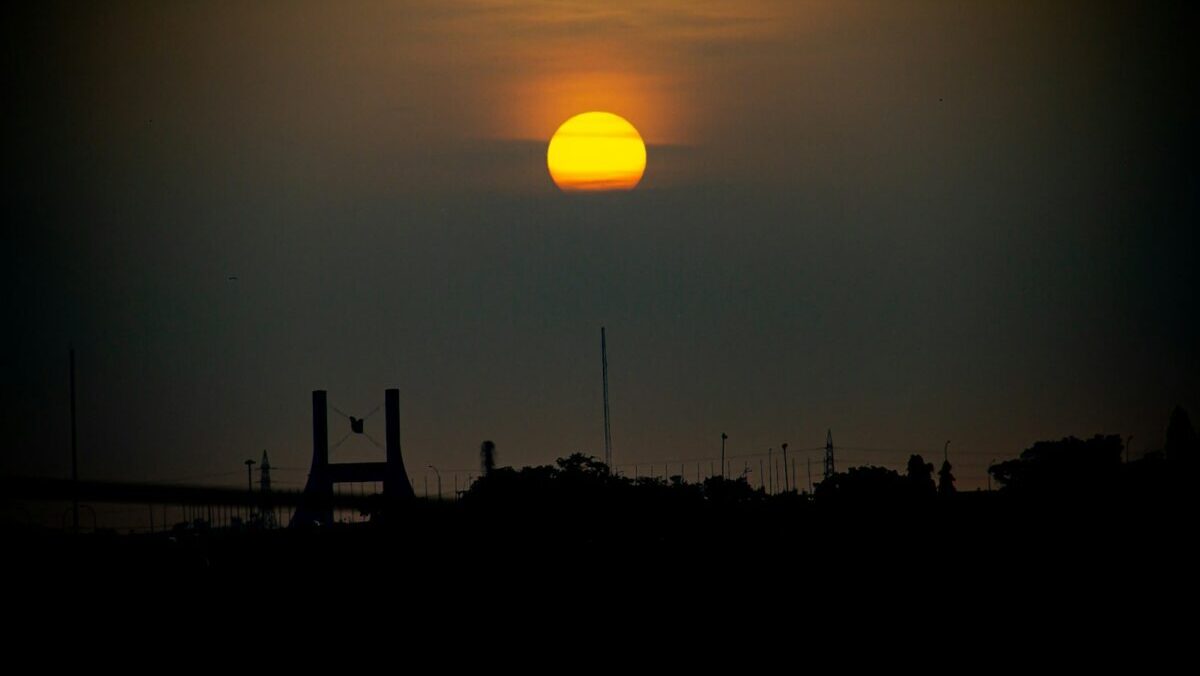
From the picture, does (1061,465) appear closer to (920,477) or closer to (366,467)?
(920,477)

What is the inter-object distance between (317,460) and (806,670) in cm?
9310

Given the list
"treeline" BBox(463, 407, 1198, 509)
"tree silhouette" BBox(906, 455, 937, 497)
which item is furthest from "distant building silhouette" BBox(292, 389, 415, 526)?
"tree silhouette" BBox(906, 455, 937, 497)

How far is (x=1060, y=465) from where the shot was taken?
5536 inches

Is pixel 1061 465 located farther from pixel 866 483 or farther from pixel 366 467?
pixel 366 467

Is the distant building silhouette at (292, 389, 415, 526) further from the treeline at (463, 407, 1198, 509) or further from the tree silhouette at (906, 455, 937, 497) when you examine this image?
the tree silhouette at (906, 455, 937, 497)

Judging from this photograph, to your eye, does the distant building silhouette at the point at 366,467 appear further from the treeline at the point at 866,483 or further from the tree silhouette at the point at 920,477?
the tree silhouette at the point at 920,477

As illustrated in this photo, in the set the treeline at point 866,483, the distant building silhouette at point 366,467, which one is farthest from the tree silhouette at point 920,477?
the distant building silhouette at point 366,467

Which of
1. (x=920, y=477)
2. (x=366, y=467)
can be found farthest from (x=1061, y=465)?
A: (x=366, y=467)

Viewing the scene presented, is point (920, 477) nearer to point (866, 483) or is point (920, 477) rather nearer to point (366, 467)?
point (866, 483)

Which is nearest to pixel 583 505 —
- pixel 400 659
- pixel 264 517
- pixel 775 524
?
pixel 775 524

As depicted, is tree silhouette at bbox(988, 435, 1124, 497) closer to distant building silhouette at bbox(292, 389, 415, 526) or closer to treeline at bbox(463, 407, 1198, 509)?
treeline at bbox(463, 407, 1198, 509)

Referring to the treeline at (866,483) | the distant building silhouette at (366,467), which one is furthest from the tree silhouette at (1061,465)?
the distant building silhouette at (366,467)

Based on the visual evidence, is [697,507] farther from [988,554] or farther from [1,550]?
[1,550]

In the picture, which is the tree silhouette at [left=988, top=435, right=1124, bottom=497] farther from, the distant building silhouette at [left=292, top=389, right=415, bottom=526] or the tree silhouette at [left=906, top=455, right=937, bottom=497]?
the distant building silhouette at [left=292, top=389, right=415, bottom=526]
